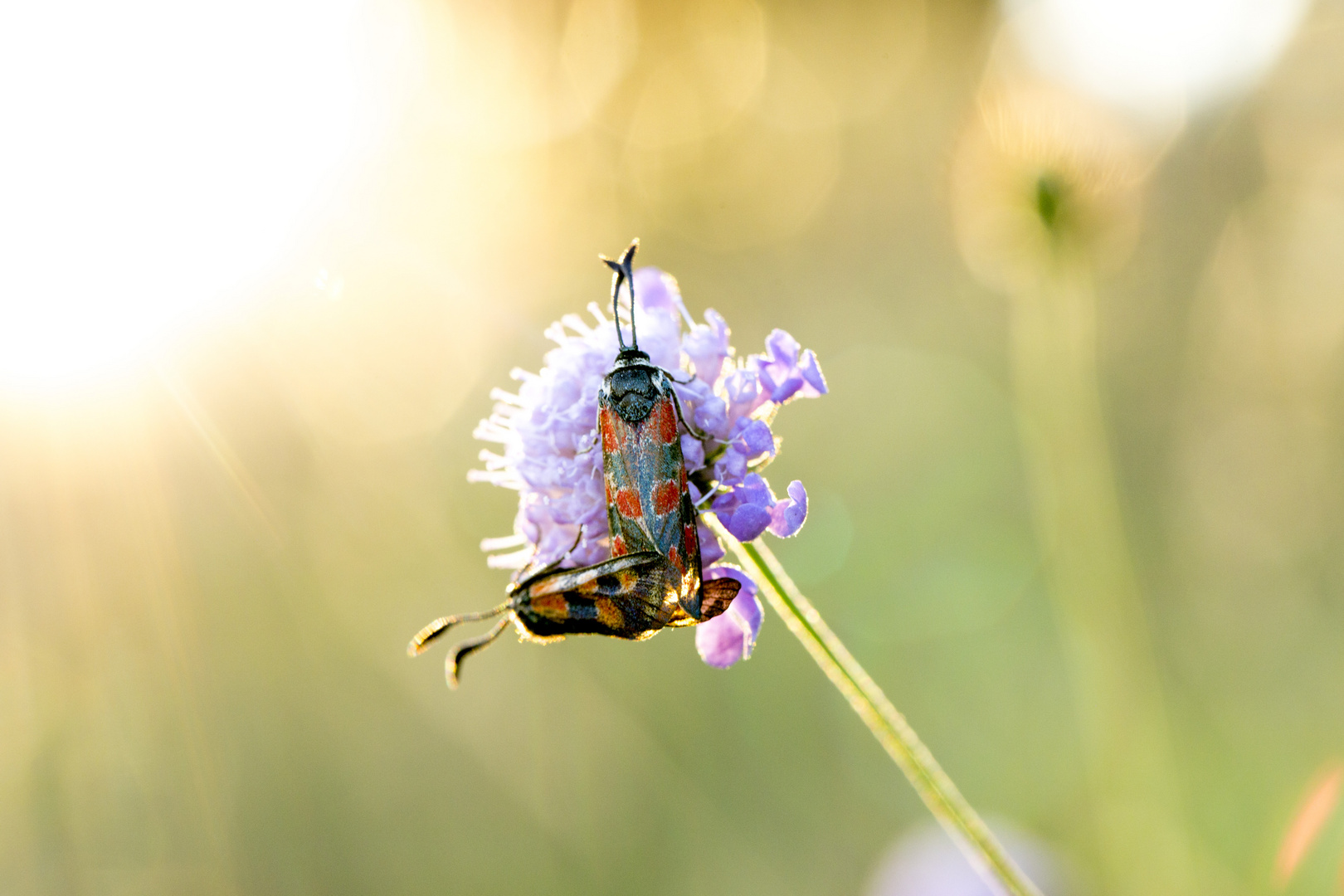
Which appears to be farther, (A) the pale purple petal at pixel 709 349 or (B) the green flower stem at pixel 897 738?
(A) the pale purple petal at pixel 709 349

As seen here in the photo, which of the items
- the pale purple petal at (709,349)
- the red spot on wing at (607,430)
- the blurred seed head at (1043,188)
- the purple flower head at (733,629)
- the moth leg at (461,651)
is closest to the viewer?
the moth leg at (461,651)

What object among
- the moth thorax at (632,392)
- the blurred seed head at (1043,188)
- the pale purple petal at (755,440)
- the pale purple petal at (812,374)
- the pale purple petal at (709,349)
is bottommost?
the pale purple petal at (755,440)

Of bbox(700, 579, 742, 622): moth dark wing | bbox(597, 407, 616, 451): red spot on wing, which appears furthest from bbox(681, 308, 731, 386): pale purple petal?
bbox(700, 579, 742, 622): moth dark wing

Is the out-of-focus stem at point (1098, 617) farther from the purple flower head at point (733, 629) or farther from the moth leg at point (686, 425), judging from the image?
the moth leg at point (686, 425)

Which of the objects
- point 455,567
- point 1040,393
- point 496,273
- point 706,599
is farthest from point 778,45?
point 706,599

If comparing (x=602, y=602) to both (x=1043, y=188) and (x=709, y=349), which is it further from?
(x=1043, y=188)

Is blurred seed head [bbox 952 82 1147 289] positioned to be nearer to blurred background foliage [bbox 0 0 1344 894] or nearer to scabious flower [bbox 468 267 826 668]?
blurred background foliage [bbox 0 0 1344 894]

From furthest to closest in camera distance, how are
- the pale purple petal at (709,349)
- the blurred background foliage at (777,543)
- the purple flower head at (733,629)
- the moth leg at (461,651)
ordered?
the blurred background foliage at (777,543) < the pale purple petal at (709,349) < the purple flower head at (733,629) < the moth leg at (461,651)

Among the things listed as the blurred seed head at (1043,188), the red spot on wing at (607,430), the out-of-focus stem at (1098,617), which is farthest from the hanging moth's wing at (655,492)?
the blurred seed head at (1043,188)
